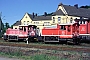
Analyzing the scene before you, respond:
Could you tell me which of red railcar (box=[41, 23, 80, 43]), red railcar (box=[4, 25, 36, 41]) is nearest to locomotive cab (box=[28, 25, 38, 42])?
red railcar (box=[4, 25, 36, 41])

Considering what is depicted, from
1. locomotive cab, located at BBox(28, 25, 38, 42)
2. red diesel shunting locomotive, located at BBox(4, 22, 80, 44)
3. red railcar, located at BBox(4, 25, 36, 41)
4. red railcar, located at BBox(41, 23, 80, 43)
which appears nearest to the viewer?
red railcar, located at BBox(41, 23, 80, 43)

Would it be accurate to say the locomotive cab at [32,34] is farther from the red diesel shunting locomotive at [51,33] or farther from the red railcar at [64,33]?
the red railcar at [64,33]

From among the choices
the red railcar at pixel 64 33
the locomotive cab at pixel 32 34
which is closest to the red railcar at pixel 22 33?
the locomotive cab at pixel 32 34

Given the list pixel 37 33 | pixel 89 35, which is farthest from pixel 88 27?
pixel 37 33

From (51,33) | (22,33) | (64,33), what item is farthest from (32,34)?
(64,33)

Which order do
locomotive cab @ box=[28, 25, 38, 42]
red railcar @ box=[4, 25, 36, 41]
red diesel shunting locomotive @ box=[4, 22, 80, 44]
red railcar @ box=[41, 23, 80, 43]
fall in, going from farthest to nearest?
1. red railcar @ box=[4, 25, 36, 41]
2. locomotive cab @ box=[28, 25, 38, 42]
3. red diesel shunting locomotive @ box=[4, 22, 80, 44]
4. red railcar @ box=[41, 23, 80, 43]

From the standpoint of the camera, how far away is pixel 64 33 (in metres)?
29.1

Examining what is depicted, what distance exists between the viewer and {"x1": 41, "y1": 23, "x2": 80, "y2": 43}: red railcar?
93.8 ft

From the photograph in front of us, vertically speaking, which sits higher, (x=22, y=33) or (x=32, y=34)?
(x=22, y=33)

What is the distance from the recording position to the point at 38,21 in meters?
90.4

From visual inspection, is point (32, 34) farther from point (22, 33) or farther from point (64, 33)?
point (64, 33)

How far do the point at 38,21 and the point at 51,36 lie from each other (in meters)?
59.7

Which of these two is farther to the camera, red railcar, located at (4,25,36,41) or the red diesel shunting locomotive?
red railcar, located at (4,25,36,41)

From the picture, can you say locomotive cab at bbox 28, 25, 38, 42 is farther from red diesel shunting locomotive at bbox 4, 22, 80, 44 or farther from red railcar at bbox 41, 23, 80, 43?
red railcar at bbox 41, 23, 80, 43
